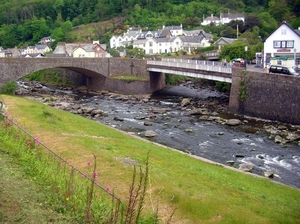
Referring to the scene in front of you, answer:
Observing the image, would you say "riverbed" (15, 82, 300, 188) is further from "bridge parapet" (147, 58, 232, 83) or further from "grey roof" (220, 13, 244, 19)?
→ "grey roof" (220, 13, 244, 19)

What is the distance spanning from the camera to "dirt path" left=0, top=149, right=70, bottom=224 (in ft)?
30.0

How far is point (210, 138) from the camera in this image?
28953 millimetres

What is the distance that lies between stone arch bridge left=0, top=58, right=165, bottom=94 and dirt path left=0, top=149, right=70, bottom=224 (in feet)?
134

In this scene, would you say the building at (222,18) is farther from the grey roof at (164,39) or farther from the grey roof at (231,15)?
the grey roof at (164,39)

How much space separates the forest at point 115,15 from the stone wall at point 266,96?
5102 centimetres

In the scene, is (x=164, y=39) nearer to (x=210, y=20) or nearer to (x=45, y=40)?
(x=210, y=20)

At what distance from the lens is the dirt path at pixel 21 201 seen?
9133mm

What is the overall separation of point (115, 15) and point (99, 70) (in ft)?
226

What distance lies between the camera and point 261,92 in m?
36.2

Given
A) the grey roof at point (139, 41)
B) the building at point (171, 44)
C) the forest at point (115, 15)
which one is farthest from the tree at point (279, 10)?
the grey roof at point (139, 41)

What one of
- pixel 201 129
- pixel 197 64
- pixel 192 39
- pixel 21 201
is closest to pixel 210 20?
pixel 192 39

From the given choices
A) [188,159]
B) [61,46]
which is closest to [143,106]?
[188,159]

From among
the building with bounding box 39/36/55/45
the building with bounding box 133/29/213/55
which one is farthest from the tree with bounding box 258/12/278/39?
the building with bounding box 39/36/55/45

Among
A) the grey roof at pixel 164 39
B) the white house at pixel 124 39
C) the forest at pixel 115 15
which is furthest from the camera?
the forest at pixel 115 15
